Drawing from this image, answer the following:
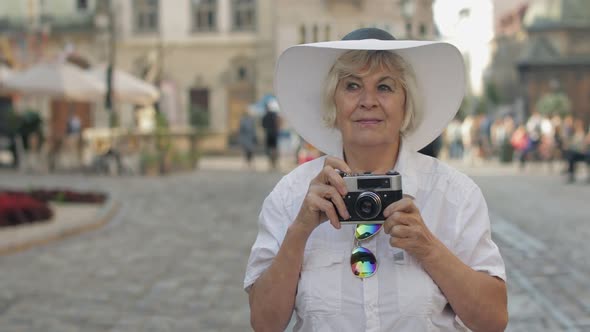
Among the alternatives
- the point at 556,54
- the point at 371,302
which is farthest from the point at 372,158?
the point at 556,54

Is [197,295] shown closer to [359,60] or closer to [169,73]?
[359,60]

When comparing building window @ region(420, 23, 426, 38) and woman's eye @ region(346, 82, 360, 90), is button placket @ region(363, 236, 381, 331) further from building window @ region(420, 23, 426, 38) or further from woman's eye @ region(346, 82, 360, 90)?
building window @ region(420, 23, 426, 38)

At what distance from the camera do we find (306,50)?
8.82 feet

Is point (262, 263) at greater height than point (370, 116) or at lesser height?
lesser

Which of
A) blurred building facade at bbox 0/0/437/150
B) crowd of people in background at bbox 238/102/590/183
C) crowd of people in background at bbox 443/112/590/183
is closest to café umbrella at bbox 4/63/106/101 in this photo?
crowd of people in background at bbox 238/102/590/183

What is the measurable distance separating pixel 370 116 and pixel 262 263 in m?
0.54

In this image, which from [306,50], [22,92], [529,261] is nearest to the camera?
[306,50]

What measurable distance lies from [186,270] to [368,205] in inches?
249

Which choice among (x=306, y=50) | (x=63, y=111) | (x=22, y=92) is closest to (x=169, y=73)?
(x=63, y=111)

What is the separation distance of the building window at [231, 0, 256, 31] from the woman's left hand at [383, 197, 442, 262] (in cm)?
3906

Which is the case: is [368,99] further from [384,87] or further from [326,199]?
[326,199]

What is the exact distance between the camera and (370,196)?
7.50 ft

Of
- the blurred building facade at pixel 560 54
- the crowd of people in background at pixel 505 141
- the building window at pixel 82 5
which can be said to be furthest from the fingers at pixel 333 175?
the building window at pixel 82 5

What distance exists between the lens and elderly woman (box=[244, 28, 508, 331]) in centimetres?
242
